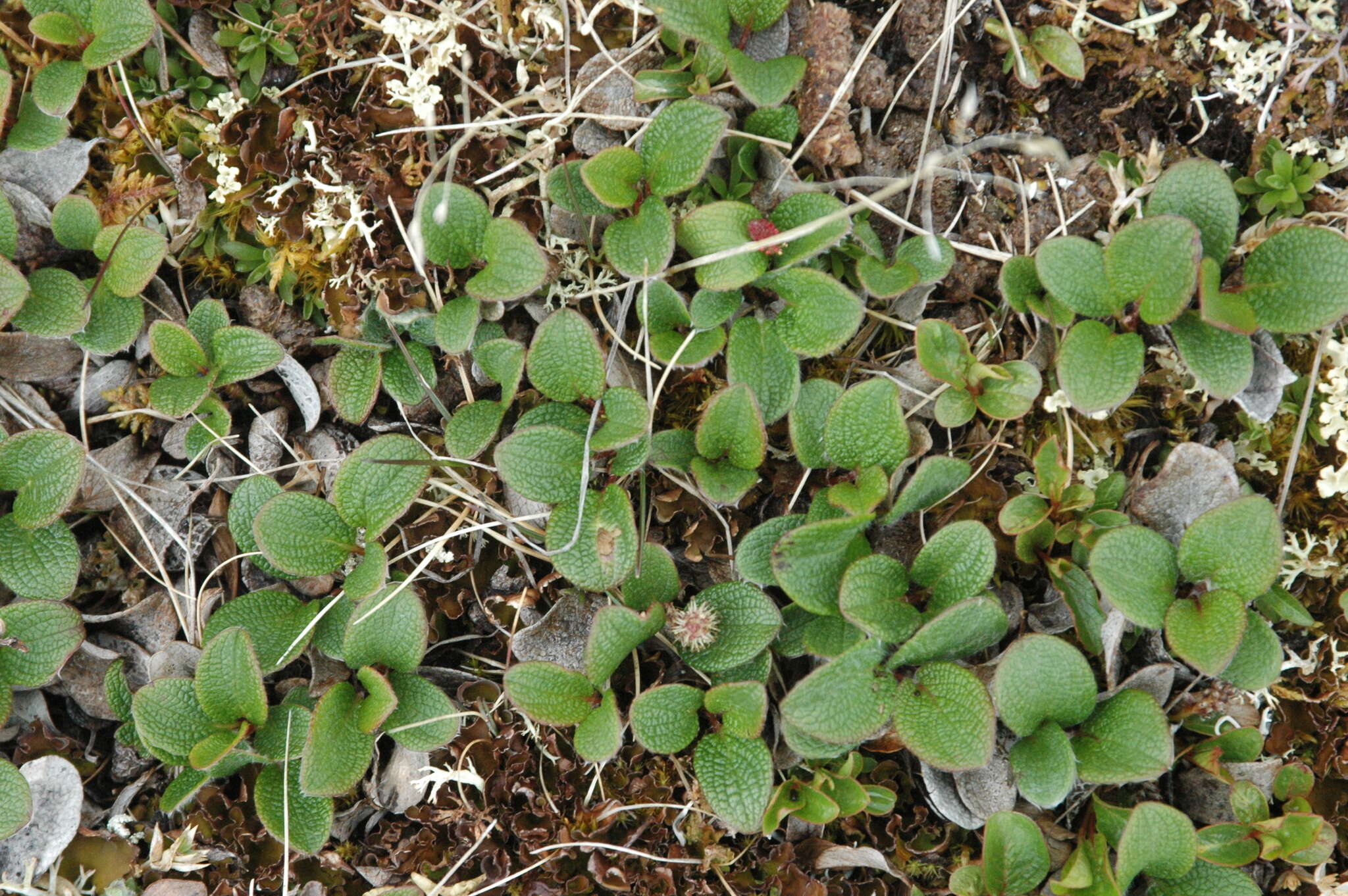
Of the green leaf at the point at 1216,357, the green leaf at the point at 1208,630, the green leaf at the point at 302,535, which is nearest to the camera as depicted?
the green leaf at the point at 1208,630

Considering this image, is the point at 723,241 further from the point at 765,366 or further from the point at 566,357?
the point at 566,357

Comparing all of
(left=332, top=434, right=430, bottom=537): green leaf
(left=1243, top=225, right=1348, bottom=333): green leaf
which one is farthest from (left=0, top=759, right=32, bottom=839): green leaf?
(left=1243, top=225, right=1348, bottom=333): green leaf

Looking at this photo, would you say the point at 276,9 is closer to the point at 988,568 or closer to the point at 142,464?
the point at 142,464

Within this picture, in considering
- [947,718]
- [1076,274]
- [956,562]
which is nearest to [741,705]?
[947,718]

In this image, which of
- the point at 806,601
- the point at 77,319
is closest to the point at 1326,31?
the point at 806,601

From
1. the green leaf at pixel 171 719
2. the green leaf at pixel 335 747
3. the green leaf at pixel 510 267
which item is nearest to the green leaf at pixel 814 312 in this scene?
the green leaf at pixel 510 267

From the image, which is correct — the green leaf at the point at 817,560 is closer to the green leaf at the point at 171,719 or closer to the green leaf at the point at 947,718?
the green leaf at the point at 947,718

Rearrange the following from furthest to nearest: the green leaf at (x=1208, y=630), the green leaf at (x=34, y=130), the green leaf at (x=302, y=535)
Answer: the green leaf at (x=34, y=130)
the green leaf at (x=302, y=535)
the green leaf at (x=1208, y=630)
